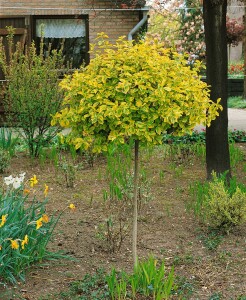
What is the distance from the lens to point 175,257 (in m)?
5.54

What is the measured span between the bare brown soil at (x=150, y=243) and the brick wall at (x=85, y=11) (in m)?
7.76

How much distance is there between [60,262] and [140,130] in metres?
1.42

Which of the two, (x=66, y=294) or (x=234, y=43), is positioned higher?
(x=234, y=43)

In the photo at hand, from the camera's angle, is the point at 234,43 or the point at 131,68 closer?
the point at 131,68

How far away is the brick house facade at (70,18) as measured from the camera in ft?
49.8

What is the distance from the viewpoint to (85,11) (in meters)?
15.6

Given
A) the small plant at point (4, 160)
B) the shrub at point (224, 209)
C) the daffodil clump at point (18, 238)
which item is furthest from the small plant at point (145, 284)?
the small plant at point (4, 160)

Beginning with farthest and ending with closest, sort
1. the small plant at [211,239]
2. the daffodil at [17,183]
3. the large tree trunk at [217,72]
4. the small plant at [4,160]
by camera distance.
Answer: the small plant at [4,160]
the large tree trunk at [217,72]
the small plant at [211,239]
the daffodil at [17,183]

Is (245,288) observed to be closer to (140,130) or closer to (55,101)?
(140,130)

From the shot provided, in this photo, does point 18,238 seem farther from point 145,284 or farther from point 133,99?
point 133,99

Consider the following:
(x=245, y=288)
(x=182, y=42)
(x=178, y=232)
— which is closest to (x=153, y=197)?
(x=178, y=232)

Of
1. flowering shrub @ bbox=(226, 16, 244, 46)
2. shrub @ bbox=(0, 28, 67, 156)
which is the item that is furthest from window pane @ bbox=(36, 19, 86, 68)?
flowering shrub @ bbox=(226, 16, 244, 46)

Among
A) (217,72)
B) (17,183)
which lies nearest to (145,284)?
(17,183)

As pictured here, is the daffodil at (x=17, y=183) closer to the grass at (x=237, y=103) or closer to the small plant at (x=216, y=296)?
the small plant at (x=216, y=296)
